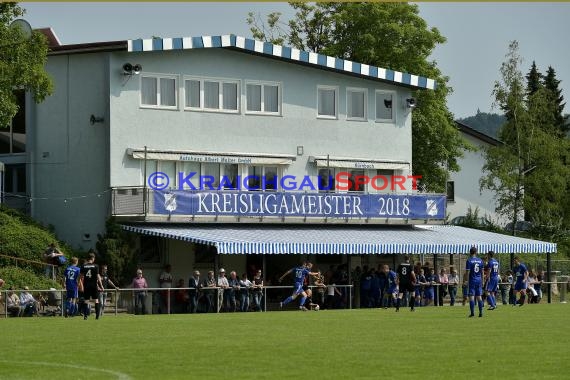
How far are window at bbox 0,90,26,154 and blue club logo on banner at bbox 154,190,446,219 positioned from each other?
22.4ft

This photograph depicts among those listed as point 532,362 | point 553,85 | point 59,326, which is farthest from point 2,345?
point 553,85

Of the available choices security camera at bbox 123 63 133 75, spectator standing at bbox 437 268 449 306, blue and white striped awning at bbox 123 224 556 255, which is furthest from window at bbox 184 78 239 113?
spectator standing at bbox 437 268 449 306

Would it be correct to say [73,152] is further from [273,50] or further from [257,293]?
[257,293]

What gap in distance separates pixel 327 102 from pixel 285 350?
32149mm

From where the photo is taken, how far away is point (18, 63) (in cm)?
3775

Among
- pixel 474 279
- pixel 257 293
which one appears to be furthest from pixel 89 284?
pixel 257 293

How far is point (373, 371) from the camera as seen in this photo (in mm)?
15742

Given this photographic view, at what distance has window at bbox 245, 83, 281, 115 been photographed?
48.5 metres

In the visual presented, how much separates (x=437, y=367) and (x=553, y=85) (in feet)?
245

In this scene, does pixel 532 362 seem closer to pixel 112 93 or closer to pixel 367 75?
pixel 112 93

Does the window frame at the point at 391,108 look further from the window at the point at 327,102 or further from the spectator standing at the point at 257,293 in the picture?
the spectator standing at the point at 257,293

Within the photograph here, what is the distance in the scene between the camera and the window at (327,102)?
5041 cm

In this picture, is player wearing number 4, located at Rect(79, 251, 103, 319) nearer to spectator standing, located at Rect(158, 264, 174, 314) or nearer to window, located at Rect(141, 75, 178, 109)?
spectator standing, located at Rect(158, 264, 174, 314)

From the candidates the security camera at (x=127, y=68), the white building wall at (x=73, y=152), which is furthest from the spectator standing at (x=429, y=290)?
the security camera at (x=127, y=68)
